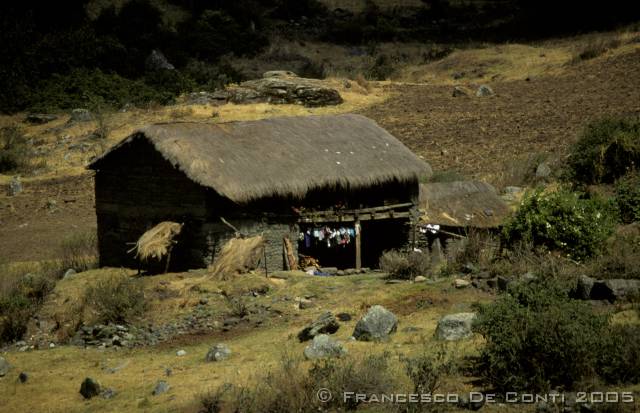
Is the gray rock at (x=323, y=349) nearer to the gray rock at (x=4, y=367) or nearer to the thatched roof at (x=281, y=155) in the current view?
the gray rock at (x=4, y=367)

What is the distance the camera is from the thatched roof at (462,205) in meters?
21.5

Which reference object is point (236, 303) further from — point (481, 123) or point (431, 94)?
point (431, 94)

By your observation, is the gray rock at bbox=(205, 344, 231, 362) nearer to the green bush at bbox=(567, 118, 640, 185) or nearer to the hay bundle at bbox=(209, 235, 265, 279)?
the hay bundle at bbox=(209, 235, 265, 279)

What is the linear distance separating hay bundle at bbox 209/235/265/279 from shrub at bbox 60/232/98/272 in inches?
174

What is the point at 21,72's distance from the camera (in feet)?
133

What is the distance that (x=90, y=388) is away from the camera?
12000 millimetres

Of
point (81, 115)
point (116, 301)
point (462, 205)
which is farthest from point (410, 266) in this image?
point (81, 115)

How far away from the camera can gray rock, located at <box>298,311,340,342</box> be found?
1334 centimetres

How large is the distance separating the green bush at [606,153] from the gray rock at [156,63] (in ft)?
77.0

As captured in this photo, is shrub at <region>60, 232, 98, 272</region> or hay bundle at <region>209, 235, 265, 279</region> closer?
hay bundle at <region>209, 235, 265, 279</region>

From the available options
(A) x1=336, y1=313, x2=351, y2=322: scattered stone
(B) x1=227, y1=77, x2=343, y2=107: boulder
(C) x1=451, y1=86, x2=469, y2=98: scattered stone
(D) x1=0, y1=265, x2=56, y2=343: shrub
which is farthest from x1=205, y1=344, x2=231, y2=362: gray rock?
(C) x1=451, y1=86, x2=469, y2=98: scattered stone

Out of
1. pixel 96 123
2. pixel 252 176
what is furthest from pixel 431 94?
pixel 252 176

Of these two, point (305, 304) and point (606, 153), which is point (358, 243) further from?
point (606, 153)

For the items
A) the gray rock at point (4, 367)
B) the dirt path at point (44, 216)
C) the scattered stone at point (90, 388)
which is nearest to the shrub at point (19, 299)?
the gray rock at point (4, 367)
